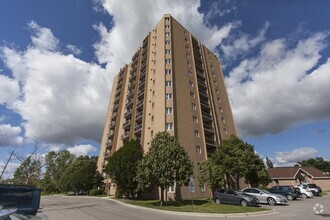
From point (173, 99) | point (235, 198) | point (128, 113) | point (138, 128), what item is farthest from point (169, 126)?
point (235, 198)

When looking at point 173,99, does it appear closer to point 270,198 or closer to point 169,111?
point 169,111

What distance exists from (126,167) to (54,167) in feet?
212

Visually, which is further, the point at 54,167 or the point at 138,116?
the point at 54,167

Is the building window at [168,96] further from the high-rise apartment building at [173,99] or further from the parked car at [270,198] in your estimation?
the parked car at [270,198]

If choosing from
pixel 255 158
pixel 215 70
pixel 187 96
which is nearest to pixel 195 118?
pixel 187 96

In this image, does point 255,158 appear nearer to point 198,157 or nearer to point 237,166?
point 237,166

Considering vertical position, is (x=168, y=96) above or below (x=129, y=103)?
below

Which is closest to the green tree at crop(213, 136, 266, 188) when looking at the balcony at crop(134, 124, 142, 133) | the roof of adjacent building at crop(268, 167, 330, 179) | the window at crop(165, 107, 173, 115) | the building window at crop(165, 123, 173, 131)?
the building window at crop(165, 123, 173, 131)

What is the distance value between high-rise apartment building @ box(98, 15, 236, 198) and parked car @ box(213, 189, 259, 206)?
961 cm

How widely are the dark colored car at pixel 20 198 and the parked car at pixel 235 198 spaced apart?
60.6 ft

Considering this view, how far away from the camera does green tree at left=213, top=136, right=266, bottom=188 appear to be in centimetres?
3369

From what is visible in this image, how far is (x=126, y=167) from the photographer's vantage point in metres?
33.2

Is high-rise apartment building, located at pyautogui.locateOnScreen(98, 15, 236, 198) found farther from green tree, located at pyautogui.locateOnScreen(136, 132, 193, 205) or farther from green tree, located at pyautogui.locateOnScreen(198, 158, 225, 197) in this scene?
green tree, located at pyautogui.locateOnScreen(136, 132, 193, 205)

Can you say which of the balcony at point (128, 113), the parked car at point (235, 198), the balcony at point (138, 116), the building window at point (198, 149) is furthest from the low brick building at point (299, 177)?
the parked car at point (235, 198)
